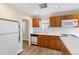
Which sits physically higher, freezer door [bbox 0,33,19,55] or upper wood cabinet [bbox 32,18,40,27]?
upper wood cabinet [bbox 32,18,40,27]

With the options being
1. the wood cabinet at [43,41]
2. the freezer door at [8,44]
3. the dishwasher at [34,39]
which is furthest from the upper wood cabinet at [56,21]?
the freezer door at [8,44]

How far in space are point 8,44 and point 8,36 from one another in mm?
285

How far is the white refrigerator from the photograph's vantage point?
A: 290 cm

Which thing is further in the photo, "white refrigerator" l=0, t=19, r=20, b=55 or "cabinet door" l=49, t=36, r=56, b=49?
"cabinet door" l=49, t=36, r=56, b=49

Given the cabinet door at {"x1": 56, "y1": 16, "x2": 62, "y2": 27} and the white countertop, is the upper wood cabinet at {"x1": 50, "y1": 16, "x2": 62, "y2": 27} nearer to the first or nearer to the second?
the cabinet door at {"x1": 56, "y1": 16, "x2": 62, "y2": 27}

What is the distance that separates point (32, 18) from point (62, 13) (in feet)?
7.31

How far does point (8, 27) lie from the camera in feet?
10.6

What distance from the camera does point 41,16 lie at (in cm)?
611

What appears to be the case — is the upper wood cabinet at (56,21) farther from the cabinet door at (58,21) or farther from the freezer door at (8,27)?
the freezer door at (8,27)

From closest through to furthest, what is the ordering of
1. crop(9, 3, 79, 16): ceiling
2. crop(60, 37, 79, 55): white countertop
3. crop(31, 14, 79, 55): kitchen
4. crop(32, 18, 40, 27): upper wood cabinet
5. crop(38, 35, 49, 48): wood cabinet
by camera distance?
crop(60, 37, 79, 55): white countertop, crop(9, 3, 79, 16): ceiling, crop(31, 14, 79, 55): kitchen, crop(38, 35, 49, 48): wood cabinet, crop(32, 18, 40, 27): upper wood cabinet

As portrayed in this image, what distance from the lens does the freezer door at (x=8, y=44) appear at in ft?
9.48

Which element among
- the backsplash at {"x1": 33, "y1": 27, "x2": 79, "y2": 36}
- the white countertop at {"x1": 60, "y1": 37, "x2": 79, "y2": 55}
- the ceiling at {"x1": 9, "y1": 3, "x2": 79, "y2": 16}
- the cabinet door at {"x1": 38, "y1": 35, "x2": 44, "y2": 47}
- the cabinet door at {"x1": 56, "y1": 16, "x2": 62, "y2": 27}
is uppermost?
the ceiling at {"x1": 9, "y1": 3, "x2": 79, "y2": 16}

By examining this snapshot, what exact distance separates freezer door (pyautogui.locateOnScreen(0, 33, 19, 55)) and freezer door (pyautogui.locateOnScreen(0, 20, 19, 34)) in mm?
178

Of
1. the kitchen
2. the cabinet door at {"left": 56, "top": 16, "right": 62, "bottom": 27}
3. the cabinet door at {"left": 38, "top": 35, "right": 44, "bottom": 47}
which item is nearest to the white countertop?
the kitchen
